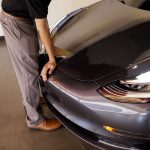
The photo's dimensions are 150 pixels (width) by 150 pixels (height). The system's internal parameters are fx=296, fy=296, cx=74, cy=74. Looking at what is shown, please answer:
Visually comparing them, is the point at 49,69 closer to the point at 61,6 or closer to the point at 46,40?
the point at 46,40

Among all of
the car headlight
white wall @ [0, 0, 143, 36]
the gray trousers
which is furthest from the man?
white wall @ [0, 0, 143, 36]

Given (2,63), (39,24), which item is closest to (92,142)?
(39,24)

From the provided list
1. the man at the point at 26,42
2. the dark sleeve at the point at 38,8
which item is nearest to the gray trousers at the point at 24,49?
the man at the point at 26,42

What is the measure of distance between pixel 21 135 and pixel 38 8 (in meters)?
1.00

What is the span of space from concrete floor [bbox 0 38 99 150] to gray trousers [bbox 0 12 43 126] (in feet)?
0.91

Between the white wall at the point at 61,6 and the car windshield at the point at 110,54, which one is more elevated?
the car windshield at the point at 110,54

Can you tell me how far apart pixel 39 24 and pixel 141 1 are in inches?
32.3

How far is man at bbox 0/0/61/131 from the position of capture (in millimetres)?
1809

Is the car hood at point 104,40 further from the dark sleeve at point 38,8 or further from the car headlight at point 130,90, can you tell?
the dark sleeve at point 38,8

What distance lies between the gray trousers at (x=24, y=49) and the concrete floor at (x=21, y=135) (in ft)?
0.91

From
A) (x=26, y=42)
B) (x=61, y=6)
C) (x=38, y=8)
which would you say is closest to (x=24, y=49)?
(x=26, y=42)

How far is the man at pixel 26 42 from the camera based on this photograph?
1.81 m

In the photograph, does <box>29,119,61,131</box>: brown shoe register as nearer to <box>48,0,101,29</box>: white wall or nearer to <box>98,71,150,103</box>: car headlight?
<box>98,71,150,103</box>: car headlight

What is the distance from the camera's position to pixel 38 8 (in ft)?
5.38
